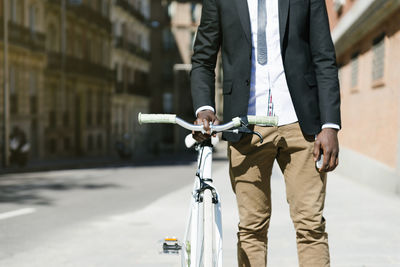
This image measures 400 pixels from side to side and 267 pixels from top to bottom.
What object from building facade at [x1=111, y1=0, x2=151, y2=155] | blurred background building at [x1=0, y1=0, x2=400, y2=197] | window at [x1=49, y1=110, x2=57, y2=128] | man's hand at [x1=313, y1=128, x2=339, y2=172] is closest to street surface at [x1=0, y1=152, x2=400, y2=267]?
man's hand at [x1=313, y1=128, x2=339, y2=172]

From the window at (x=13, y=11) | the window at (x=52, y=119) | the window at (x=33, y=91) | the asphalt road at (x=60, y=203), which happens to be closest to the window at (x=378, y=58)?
the asphalt road at (x=60, y=203)

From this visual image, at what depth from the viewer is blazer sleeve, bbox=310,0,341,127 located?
3.29 m

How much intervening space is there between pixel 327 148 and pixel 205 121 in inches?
23.5

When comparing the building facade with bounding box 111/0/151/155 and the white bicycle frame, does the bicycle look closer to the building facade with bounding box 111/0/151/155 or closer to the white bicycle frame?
the white bicycle frame

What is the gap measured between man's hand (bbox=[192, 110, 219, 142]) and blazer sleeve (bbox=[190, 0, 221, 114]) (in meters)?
0.23

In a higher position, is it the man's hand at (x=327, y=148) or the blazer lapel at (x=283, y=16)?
the blazer lapel at (x=283, y=16)

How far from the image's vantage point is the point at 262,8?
11.0 ft

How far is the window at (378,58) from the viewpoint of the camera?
567 inches

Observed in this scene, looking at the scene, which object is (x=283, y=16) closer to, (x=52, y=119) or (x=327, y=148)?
(x=327, y=148)

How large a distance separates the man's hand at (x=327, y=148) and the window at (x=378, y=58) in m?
11.5

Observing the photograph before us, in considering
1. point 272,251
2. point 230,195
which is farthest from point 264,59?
point 230,195

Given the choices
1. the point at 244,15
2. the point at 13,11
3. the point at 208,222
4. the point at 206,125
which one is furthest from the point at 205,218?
the point at 13,11

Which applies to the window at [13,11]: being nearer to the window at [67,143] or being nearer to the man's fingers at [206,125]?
the window at [67,143]

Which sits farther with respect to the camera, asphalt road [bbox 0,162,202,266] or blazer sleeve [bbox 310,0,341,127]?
asphalt road [bbox 0,162,202,266]
